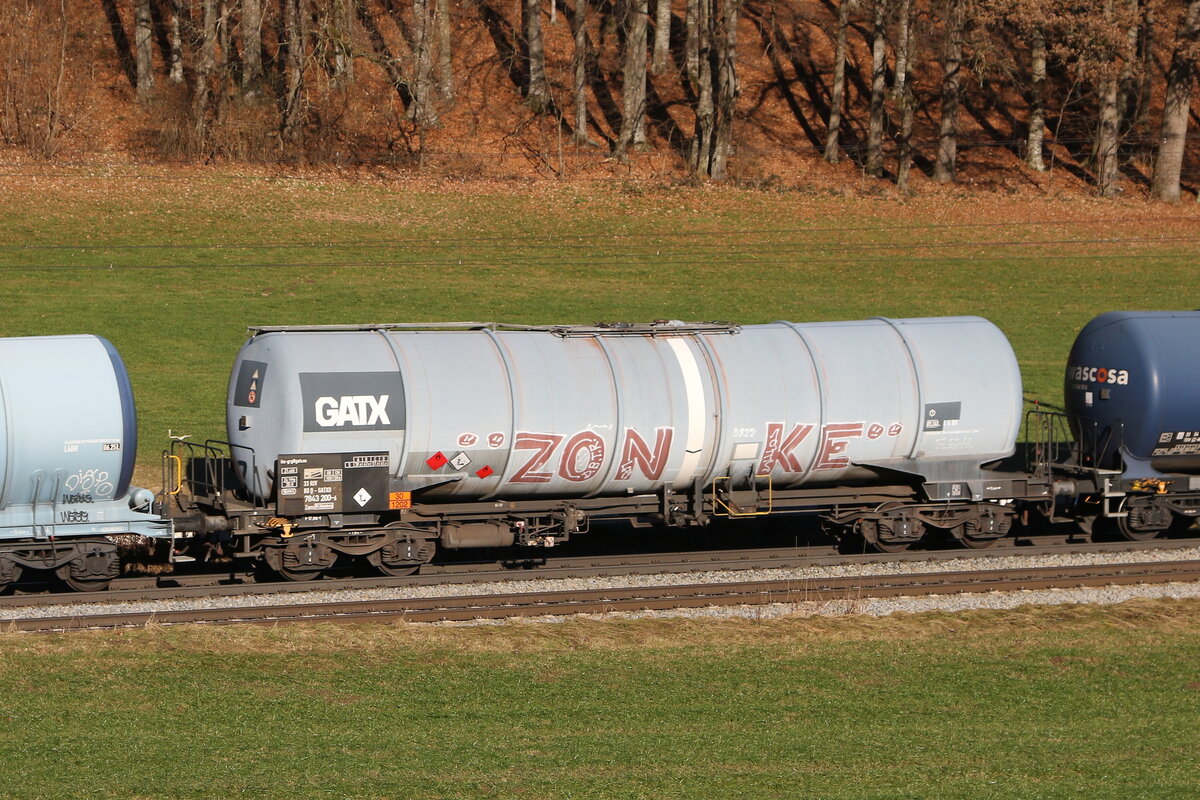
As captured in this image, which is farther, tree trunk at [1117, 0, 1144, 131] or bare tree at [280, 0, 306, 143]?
Result: tree trunk at [1117, 0, 1144, 131]

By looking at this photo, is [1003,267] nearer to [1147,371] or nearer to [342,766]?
[1147,371]

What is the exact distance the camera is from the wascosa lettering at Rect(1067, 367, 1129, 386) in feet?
75.7

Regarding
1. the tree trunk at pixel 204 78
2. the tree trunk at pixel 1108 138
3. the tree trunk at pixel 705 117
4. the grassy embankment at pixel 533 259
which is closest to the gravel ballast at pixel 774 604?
the grassy embankment at pixel 533 259

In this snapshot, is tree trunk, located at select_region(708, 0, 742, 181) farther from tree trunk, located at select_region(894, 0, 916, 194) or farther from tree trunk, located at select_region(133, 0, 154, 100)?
tree trunk, located at select_region(133, 0, 154, 100)

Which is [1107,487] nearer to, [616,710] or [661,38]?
[616,710]

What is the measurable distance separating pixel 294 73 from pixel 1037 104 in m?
32.4

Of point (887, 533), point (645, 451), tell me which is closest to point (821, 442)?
point (887, 533)

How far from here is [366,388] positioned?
19141 mm

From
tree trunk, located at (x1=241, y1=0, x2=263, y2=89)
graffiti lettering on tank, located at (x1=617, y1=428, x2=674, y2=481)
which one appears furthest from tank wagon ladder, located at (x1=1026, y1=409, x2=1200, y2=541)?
tree trunk, located at (x1=241, y1=0, x2=263, y2=89)

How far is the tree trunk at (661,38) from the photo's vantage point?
205 feet

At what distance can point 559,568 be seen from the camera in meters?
21.1

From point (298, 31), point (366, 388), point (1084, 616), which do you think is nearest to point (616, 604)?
point (366, 388)

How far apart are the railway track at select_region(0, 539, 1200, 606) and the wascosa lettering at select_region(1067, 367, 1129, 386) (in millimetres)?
2818

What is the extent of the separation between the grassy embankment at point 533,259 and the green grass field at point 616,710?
736 inches
